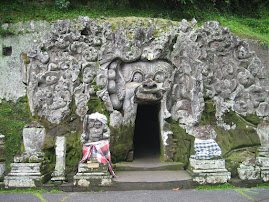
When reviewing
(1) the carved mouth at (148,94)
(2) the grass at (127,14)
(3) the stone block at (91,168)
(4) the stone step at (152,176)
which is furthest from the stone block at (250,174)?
(2) the grass at (127,14)

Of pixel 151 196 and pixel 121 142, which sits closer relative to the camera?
pixel 151 196

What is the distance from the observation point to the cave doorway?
11234mm

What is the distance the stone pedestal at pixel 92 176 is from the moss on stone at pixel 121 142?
130cm

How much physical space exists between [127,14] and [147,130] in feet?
17.9

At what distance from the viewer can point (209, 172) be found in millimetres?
6867

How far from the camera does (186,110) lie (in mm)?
8469

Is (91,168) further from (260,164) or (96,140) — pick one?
(260,164)

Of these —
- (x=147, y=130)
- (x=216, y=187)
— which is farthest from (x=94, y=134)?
(x=147, y=130)

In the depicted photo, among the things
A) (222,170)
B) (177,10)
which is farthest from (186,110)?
(177,10)

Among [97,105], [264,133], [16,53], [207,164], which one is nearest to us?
[207,164]

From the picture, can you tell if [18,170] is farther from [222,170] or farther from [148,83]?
[222,170]

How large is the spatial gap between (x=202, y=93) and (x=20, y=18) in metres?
8.23

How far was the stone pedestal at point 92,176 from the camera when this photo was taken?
6602 millimetres

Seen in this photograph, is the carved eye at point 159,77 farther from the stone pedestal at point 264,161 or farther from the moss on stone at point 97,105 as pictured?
the stone pedestal at point 264,161
